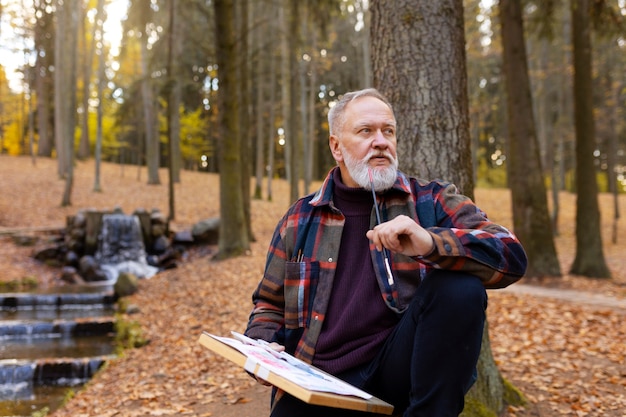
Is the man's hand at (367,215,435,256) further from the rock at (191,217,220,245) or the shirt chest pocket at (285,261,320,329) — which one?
the rock at (191,217,220,245)

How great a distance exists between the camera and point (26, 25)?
2438cm

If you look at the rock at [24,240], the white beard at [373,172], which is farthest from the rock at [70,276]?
the white beard at [373,172]

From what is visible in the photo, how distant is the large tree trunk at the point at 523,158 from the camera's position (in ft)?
28.8

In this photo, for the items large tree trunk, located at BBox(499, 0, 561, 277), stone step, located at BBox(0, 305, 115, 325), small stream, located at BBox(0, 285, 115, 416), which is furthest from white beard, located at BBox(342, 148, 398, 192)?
large tree trunk, located at BBox(499, 0, 561, 277)

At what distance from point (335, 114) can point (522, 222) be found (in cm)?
771

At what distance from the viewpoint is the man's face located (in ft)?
7.21

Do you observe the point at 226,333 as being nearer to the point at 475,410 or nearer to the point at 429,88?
the point at 475,410

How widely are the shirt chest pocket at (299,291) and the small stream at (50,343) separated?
3821mm

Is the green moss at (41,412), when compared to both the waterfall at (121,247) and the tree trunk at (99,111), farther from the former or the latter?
the tree trunk at (99,111)

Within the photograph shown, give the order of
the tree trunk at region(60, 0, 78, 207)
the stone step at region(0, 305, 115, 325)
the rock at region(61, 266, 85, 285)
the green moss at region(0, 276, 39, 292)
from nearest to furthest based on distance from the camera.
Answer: the stone step at region(0, 305, 115, 325) < the green moss at region(0, 276, 39, 292) < the rock at region(61, 266, 85, 285) < the tree trunk at region(60, 0, 78, 207)

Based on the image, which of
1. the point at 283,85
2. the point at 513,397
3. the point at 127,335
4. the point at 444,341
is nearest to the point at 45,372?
the point at 127,335

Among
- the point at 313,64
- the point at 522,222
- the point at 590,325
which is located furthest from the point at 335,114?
the point at 313,64

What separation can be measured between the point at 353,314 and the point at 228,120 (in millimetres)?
9005

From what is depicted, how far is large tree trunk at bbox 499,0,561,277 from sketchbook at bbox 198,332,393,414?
26.2 feet
